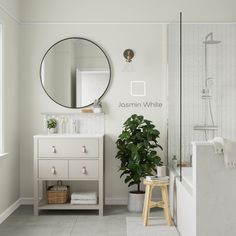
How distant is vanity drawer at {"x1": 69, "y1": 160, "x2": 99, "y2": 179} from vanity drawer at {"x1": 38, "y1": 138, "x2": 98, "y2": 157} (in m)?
0.08

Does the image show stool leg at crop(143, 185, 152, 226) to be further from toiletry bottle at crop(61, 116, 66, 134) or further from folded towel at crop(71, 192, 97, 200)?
toiletry bottle at crop(61, 116, 66, 134)

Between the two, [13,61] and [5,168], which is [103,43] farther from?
A: [5,168]

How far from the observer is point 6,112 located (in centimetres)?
473

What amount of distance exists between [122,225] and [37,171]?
1.10m

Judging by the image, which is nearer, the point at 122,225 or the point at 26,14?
the point at 122,225

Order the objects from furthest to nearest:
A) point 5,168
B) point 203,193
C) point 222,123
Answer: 1. point 5,168
2. point 222,123
3. point 203,193

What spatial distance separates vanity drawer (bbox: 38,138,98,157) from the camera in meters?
4.72

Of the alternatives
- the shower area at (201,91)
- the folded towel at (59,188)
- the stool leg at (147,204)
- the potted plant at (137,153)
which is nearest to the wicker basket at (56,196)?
the folded towel at (59,188)

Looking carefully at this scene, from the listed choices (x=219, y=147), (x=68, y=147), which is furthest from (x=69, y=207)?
(x=219, y=147)

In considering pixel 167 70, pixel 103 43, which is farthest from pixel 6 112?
pixel 167 70

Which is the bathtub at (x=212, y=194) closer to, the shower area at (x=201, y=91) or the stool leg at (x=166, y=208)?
the shower area at (x=201, y=91)

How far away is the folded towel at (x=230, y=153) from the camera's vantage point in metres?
3.13

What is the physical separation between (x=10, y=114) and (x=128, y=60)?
151cm

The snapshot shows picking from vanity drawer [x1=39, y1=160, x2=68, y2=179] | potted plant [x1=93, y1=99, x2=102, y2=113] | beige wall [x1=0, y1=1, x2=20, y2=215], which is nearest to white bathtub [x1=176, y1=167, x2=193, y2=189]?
vanity drawer [x1=39, y1=160, x2=68, y2=179]
